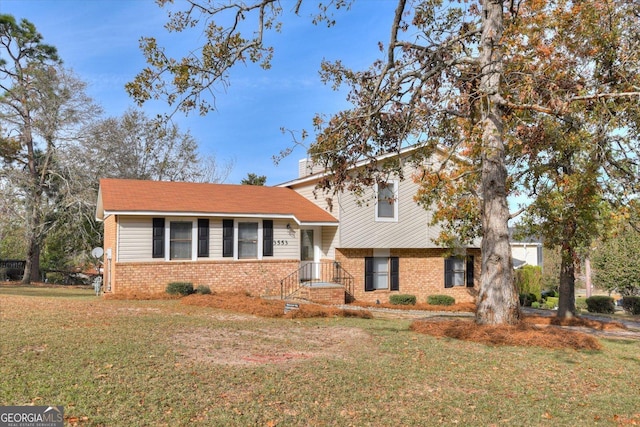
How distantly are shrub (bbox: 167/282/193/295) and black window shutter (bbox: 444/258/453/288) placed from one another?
477 inches

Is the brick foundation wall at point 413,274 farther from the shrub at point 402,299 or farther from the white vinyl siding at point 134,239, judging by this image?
the white vinyl siding at point 134,239

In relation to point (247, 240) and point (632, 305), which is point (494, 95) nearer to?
point (247, 240)

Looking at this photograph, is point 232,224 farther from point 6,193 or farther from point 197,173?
point 197,173

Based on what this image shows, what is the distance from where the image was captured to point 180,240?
1848 cm

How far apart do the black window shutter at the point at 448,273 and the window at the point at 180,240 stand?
11996 mm

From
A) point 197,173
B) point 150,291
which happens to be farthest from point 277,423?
point 197,173

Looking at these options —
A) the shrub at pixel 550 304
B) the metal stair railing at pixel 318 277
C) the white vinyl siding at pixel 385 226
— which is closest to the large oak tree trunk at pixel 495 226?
the white vinyl siding at pixel 385 226

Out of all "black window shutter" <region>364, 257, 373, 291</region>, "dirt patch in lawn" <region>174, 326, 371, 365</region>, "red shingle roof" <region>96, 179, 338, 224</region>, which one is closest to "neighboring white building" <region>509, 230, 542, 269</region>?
"black window shutter" <region>364, 257, 373, 291</region>

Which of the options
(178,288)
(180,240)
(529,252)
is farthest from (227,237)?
(529,252)

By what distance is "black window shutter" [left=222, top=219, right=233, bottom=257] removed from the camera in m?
19.2

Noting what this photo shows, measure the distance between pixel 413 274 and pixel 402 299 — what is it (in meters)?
2.05

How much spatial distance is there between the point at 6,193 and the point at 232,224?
15232 mm

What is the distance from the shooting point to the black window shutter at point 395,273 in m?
22.2

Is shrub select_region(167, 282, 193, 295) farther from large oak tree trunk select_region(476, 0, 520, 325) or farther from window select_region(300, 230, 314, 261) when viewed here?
large oak tree trunk select_region(476, 0, 520, 325)
